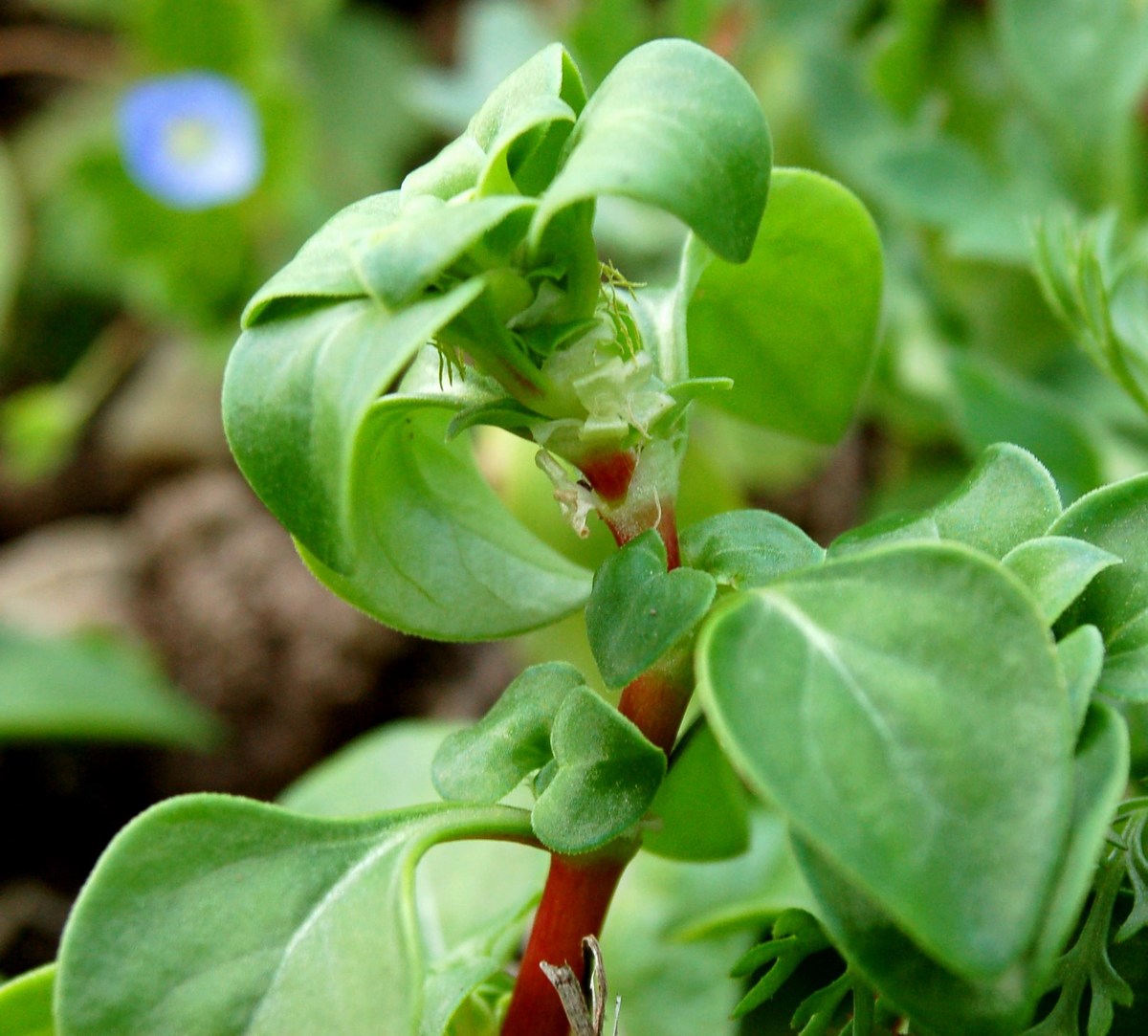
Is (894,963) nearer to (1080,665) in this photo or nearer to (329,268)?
(1080,665)

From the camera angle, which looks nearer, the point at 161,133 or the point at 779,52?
the point at 779,52

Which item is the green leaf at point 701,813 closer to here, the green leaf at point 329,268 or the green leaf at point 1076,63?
the green leaf at point 329,268

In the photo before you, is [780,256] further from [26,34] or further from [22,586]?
[26,34]

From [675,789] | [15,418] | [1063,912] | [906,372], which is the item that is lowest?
[15,418]

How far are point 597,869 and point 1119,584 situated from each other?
0.73 ft

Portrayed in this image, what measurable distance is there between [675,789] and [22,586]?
1418 millimetres

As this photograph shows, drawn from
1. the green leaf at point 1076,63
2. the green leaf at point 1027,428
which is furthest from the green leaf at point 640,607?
the green leaf at point 1076,63

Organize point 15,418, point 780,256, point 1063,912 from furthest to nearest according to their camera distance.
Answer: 1. point 15,418
2. point 780,256
3. point 1063,912

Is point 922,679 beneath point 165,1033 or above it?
above

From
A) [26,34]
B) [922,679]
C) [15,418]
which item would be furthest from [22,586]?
[922,679]

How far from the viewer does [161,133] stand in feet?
6.48

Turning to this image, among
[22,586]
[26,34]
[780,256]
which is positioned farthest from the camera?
[26,34]

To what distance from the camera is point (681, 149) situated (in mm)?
385

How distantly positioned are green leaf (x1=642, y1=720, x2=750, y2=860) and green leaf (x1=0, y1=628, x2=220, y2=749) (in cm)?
92
